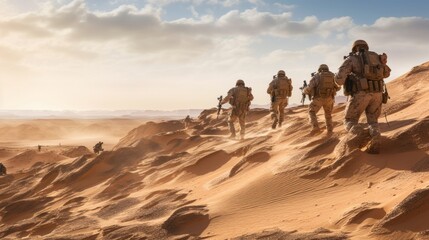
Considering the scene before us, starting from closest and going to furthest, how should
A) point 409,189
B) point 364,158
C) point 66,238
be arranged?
point 409,189
point 364,158
point 66,238

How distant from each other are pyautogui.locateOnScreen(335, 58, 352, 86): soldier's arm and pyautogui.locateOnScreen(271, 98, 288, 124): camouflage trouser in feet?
19.0

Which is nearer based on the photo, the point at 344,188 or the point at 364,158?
the point at 344,188

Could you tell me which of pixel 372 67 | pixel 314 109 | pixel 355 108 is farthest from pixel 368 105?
pixel 314 109

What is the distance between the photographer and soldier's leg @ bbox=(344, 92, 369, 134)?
6145 mm

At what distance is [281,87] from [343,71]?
5.72 meters

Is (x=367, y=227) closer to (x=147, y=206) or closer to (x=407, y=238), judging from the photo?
(x=407, y=238)

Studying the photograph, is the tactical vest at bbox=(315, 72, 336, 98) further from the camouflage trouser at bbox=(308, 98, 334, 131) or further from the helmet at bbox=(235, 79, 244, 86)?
the helmet at bbox=(235, 79, 244, 86)

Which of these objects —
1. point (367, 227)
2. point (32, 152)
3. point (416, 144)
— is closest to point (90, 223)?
point (367, 227)

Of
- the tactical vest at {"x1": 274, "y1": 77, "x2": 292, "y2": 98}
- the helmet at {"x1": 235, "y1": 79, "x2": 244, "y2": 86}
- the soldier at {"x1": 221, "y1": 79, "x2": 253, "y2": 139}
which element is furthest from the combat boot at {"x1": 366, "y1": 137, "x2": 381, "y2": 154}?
the helmet at {"x1": 235, "y1": 79, "x2": 244, "y2": 86}

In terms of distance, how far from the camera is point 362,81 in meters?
5.97

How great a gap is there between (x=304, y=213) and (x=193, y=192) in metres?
2.98

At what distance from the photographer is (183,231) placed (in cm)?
508

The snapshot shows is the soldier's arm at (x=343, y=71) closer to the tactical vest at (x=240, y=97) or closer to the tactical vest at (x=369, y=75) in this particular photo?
the tactical vest at (x=369, y=75)

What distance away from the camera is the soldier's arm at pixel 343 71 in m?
6.09
